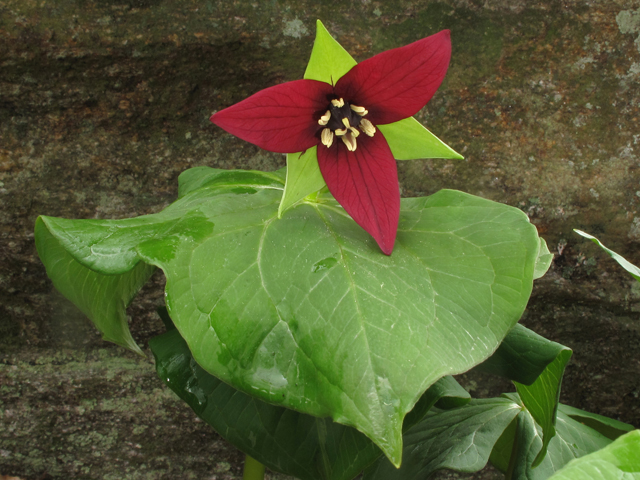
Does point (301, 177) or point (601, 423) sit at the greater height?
point (301, 177)

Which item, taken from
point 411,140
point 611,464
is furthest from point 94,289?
point 611,464

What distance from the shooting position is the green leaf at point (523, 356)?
0.92 m

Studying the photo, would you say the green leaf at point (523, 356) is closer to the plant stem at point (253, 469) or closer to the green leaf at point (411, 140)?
the green leaf at point (411, 140)

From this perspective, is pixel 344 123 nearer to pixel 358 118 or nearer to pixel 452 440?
pixel 358 118

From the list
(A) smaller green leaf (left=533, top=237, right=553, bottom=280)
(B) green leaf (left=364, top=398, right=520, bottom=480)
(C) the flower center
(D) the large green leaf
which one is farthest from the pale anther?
(B) green leaf (left=364, top=398, right=520, bottom=480)

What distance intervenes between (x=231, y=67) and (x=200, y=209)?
2.27 feet

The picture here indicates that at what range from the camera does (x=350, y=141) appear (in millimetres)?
791

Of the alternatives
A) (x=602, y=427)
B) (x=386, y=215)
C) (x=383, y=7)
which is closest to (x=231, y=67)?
(x=383, y=7)

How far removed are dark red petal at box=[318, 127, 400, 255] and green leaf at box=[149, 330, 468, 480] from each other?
349mm

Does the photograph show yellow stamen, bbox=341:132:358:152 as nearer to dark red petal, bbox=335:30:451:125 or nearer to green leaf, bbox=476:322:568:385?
dark red petal, bbox=335:30:451:125

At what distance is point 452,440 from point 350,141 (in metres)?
0.67

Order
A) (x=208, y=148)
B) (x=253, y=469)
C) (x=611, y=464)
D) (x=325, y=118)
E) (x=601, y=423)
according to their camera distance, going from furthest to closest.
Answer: (x=208, y=148)
(x=601, y=423)
(x=253, y=469)
(x=325, y=118)
(x=611, y=464)

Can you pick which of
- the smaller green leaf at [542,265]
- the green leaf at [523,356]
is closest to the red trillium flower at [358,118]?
the smaller green leaf at [542,265]

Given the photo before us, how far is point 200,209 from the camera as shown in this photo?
837 mm
